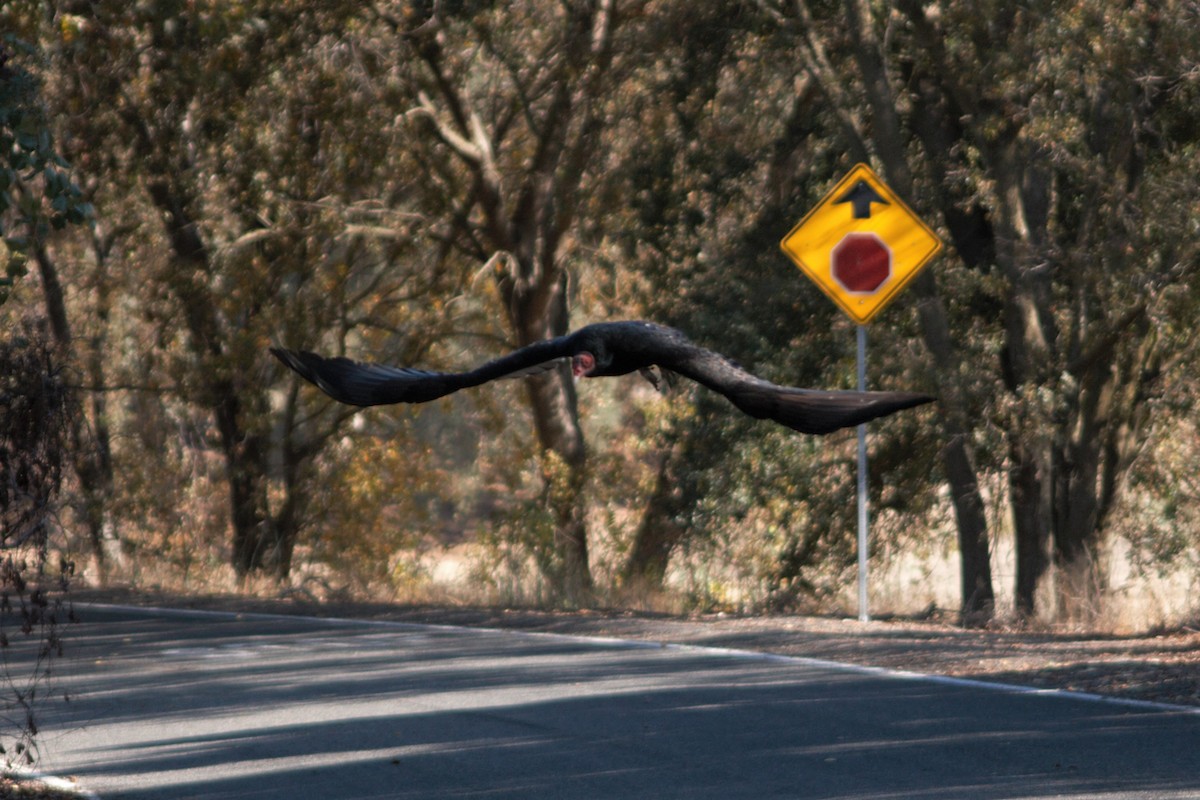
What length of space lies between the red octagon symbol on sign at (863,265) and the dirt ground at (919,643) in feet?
9.34

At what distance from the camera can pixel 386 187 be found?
2133cm

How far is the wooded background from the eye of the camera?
15445 millimetres

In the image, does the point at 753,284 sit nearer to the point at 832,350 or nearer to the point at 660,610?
the point at 832,350

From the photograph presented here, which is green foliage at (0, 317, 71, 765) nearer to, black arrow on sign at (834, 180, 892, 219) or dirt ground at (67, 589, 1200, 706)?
dirt ground at (67, 589, 1200, 706)

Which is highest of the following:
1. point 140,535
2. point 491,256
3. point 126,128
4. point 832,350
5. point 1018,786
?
point 126,128

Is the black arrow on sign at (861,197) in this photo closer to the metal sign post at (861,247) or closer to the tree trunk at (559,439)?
the metal sign post at (861,247)

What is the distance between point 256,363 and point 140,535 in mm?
4774

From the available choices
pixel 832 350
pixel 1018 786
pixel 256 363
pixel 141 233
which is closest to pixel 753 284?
pixel 832 350

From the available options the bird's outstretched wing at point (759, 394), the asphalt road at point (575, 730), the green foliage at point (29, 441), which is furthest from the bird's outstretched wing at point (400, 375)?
the asphalt road at point (575, 730)

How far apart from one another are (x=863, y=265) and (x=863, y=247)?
0.24m

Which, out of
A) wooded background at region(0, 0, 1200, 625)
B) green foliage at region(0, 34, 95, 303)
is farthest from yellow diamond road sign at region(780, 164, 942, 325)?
green foliage at region(0, 34, 95, 303)

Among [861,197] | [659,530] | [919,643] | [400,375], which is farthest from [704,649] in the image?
[659,530]

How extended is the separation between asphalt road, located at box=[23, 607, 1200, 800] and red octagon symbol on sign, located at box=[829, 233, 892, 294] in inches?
132

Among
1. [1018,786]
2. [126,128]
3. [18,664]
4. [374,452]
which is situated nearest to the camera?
[1018,786]
